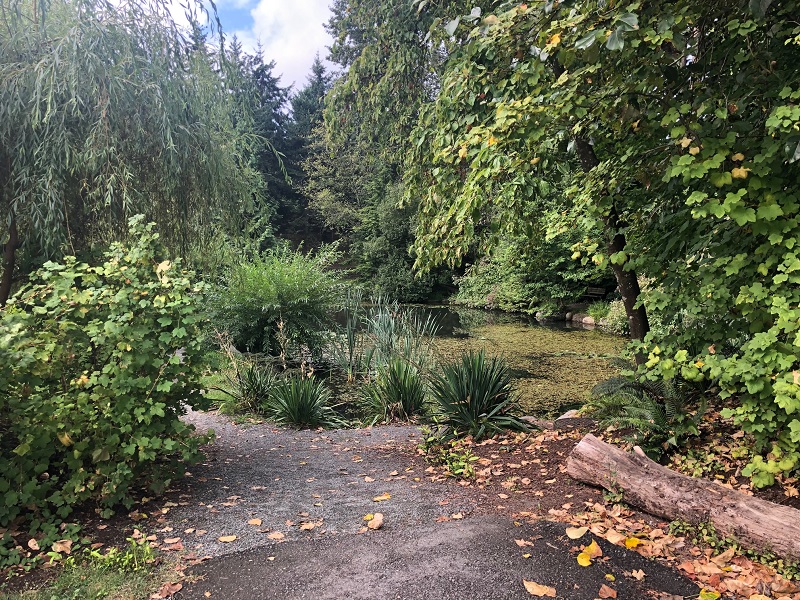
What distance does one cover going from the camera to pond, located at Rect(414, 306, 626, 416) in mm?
7551

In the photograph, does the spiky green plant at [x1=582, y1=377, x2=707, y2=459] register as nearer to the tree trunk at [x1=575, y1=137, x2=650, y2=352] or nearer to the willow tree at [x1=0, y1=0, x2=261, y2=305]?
the tree trunk at [x1=575, y1=137, x2=650, y2=352]

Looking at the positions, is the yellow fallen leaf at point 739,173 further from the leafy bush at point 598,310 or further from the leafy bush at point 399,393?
the leafy bush at point 598,310

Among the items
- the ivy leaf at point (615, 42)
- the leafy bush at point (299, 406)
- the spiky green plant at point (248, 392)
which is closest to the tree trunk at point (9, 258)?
the spiky green plant at point (248, 392)

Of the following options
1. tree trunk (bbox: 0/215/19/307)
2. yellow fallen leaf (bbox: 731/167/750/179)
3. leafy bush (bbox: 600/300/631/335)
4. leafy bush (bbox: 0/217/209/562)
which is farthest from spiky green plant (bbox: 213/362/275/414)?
leafy bush (bbox: 600/300/631/335)

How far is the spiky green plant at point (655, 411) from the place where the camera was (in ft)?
11.0

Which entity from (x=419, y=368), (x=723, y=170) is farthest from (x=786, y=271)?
(x=419, y=368)

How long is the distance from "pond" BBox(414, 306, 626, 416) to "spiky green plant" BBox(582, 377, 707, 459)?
1.76ft

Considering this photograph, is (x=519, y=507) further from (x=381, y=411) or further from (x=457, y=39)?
(x=457, y=39)

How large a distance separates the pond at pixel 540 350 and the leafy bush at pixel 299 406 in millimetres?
2163

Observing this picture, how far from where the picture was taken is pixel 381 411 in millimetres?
6211

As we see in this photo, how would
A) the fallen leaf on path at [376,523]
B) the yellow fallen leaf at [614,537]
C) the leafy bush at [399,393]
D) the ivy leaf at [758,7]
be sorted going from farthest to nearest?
the leafy bush at [399,393]
the fallen leaf on path at [376,523]
the yellow fallen leaf at [614,537]
the ivy leaf at [758,7]

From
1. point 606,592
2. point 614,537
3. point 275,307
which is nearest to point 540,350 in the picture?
point 275,307

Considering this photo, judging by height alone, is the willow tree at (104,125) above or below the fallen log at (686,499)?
above

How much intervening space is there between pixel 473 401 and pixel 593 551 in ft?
7.62
